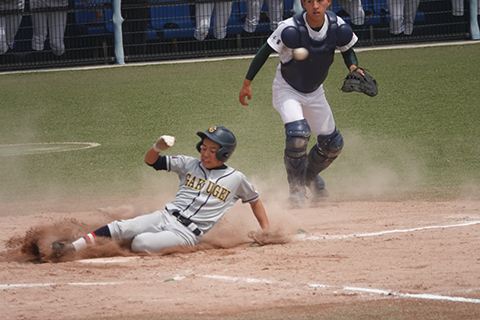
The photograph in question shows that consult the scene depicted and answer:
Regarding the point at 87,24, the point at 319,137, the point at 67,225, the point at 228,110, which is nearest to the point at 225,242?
the point at 67,225

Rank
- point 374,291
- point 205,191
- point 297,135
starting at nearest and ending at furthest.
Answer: point 374,291
point 205,191
point 297,135

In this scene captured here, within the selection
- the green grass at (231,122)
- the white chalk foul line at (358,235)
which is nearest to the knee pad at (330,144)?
the green grass at (231,122)

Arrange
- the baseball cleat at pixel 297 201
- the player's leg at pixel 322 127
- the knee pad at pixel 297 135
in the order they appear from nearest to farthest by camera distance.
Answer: the knee pad at pixel 297 135 < the baseball cleat at pixel 297 201 < the player's leg at pixel 322 127

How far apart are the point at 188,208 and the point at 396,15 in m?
Result: 10.3

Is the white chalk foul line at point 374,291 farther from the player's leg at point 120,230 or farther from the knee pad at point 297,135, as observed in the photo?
the knee pad at point 297,135

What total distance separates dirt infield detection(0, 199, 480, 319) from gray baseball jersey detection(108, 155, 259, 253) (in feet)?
0.39

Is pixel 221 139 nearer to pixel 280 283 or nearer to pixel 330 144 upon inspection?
pixel 280 283

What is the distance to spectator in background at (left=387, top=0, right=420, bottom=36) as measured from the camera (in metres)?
13.8

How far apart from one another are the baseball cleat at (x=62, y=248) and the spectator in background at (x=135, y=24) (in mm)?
10115

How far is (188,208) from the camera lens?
16.9ft

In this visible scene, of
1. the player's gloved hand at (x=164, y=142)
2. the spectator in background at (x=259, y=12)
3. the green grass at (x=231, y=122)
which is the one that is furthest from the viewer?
the spectator in background at (x=259, y=12)

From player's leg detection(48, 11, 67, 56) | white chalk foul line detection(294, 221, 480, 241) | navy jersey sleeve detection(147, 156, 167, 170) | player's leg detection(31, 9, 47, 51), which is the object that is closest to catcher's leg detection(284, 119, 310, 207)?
white chalk foul line detection(294, 221, 480, 241)

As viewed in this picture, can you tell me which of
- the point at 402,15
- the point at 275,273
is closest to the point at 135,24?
the point at 402,15

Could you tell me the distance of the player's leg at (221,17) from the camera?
550 inches
